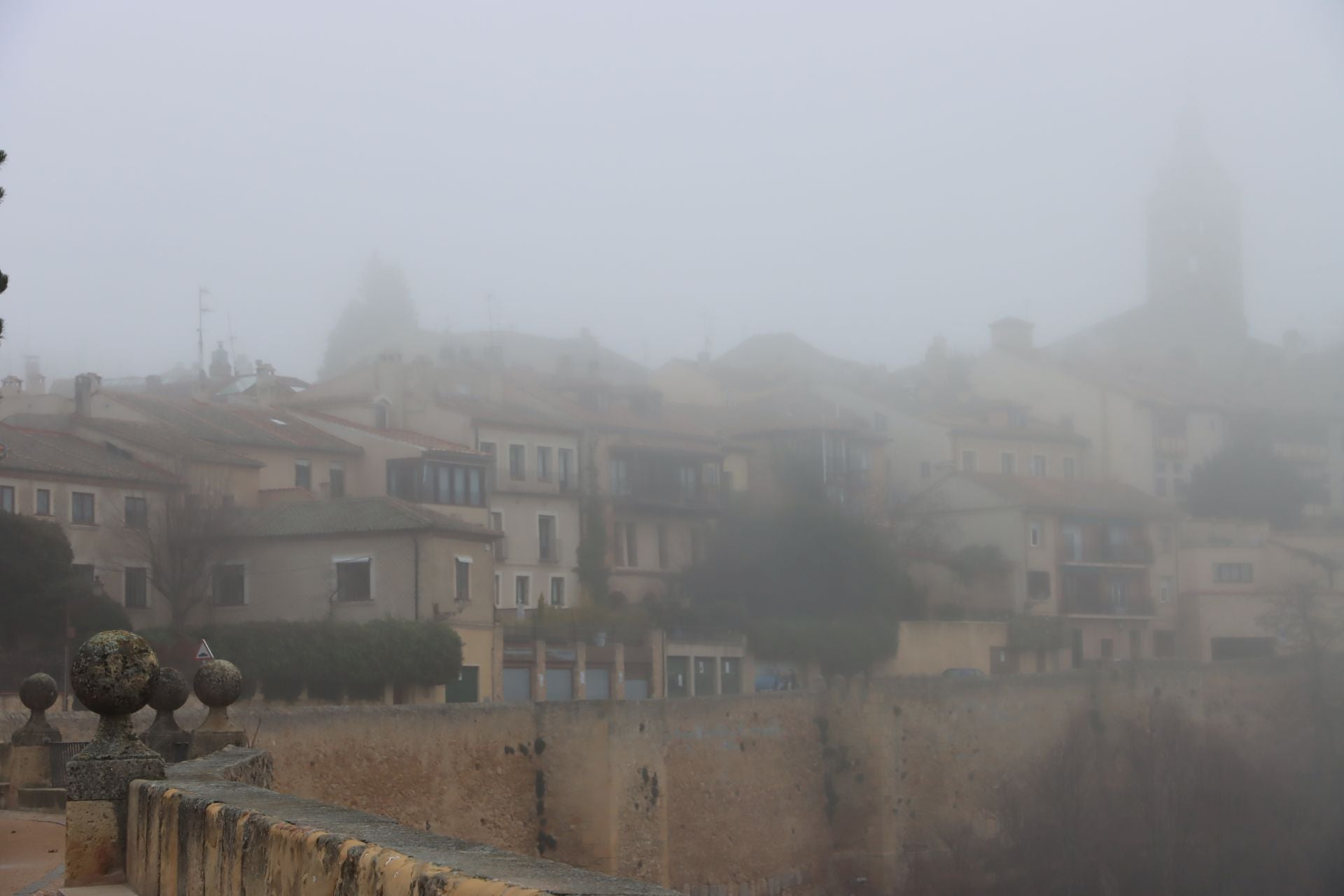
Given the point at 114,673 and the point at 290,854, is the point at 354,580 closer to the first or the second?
the point at 114,673

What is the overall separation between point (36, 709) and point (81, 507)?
24.9 meters

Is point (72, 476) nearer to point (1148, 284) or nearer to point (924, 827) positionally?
point (924, 827)

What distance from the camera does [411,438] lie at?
54.3 m

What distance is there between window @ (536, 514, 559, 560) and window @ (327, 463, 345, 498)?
725cm

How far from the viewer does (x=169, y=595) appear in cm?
4500

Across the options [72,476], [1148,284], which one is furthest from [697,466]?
[1148,284]

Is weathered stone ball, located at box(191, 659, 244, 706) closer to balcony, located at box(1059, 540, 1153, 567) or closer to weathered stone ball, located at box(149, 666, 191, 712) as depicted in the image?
weathered stone ball, located at box(149, 666, 191, 712)

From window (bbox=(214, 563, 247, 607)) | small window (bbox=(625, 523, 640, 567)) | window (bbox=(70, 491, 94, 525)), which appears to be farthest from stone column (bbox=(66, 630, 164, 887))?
small window (bbox=(625, 523, 640, 567))

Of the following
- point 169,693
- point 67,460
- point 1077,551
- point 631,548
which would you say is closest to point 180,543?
point 67,460

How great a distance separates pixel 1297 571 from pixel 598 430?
3044 cm

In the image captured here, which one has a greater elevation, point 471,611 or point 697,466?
point 697,466

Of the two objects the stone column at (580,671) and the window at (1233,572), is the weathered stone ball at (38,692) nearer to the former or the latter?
the stone column at (580,671)

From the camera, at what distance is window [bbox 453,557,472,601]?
44656 mm

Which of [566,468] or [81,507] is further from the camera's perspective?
[566,468]
